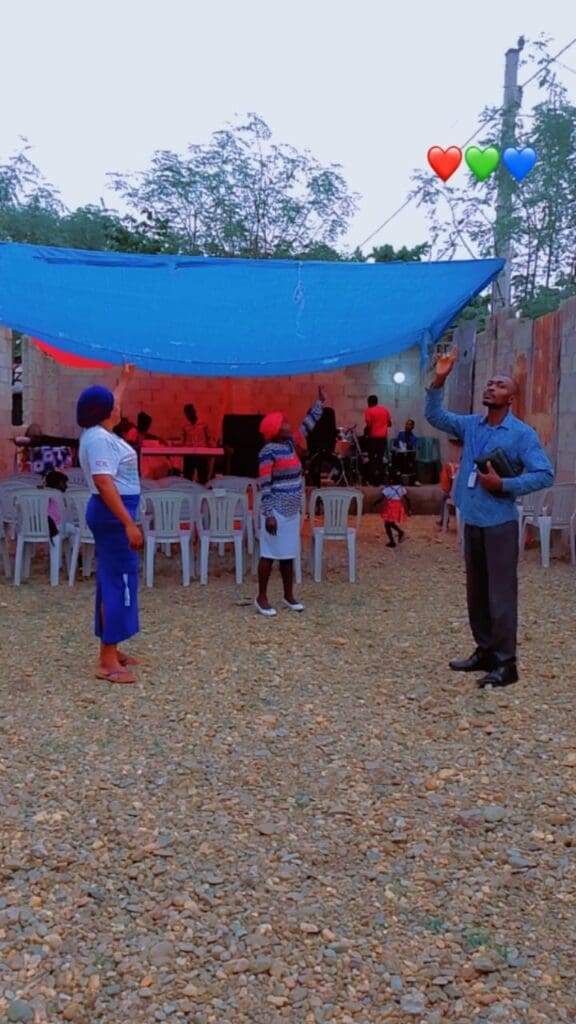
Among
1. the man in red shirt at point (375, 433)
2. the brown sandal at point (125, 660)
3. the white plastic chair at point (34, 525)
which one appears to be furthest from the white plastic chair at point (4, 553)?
the man in red shirt at point (375, 433)

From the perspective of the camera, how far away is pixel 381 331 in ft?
22.6

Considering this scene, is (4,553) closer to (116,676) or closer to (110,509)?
(116,676)

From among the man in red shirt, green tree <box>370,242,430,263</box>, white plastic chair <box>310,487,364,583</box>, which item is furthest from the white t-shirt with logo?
green tree <box>370,242,430,263</box>

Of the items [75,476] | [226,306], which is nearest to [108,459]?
[226,306]

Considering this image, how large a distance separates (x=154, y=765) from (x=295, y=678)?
1208mm

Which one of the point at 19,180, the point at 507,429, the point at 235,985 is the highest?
the point at 19,180

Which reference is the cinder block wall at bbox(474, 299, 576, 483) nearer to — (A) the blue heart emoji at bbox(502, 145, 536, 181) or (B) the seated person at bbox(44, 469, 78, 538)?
(A) the blue heart emoji at bbox(502, 145, 536, 181)

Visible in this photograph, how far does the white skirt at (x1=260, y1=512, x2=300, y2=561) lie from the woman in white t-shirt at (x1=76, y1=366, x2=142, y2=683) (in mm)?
1577

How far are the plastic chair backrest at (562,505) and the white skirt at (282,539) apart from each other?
296 cm

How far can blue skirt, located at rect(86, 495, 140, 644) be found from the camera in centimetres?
382

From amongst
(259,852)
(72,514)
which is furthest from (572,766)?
→ (72,514)

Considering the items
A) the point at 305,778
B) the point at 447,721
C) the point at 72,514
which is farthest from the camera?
the point at 72,514

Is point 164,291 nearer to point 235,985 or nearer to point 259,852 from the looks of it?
point 259,852

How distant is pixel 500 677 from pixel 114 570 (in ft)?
6.16
